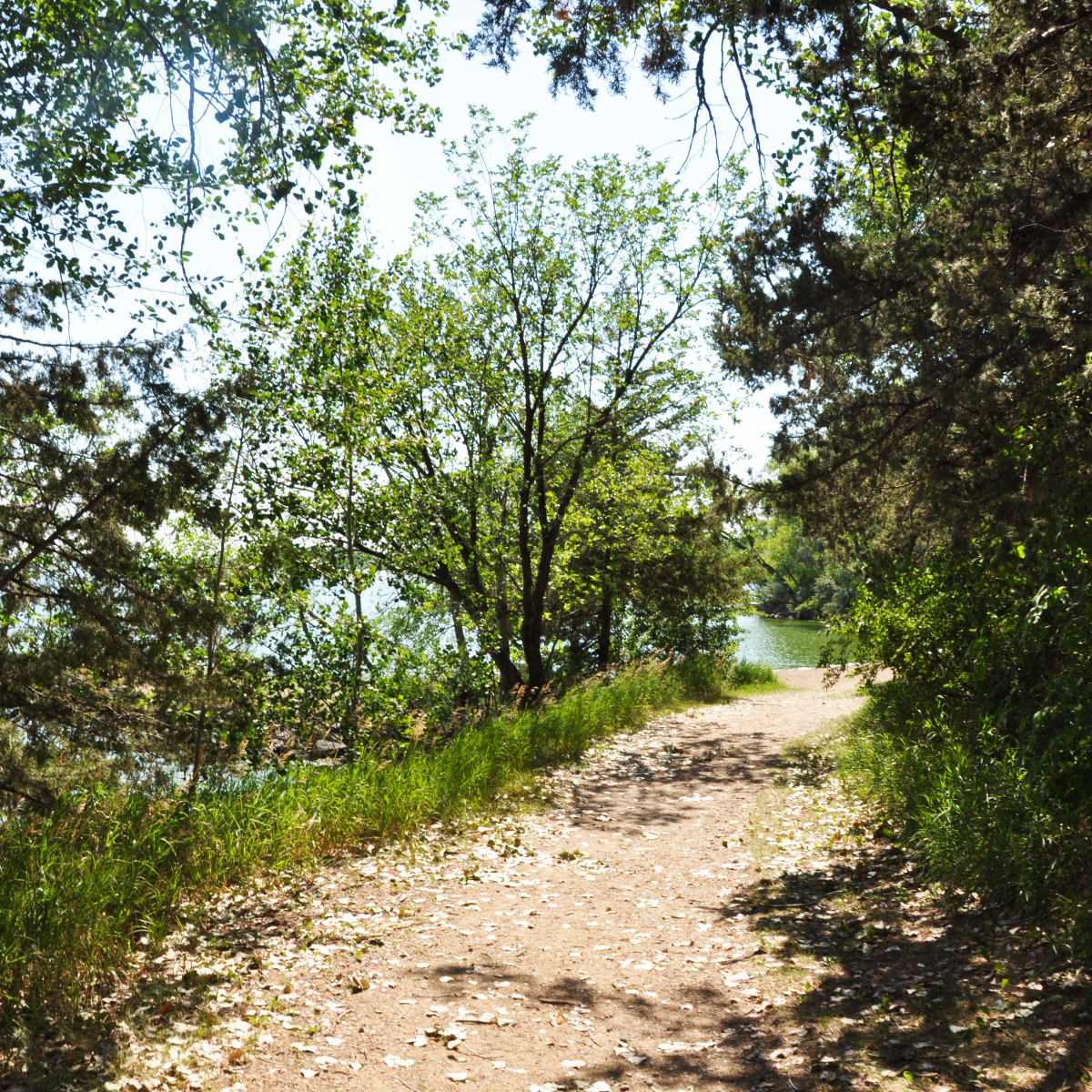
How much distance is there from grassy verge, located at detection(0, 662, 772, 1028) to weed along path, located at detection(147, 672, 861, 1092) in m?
0.38

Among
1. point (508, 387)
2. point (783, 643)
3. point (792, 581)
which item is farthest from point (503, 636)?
point (792, 581)

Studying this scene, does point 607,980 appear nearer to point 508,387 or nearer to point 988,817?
point 988,817

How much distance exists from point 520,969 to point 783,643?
40.6m

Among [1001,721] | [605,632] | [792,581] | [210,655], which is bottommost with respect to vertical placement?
[792,581]

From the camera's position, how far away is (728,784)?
32.6ft

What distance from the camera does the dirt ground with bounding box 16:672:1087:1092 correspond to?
3703 mm

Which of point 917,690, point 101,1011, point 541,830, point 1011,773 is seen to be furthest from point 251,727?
point 917,690

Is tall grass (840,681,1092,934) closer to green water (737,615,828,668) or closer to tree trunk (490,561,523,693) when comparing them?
tree trunk (490,561,523,693)

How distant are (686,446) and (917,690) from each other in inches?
395

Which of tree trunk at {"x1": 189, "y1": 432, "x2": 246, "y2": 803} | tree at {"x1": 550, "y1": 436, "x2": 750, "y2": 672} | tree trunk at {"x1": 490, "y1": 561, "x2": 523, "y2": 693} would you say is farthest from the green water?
tree trunk at {"x1": 189, "y1": 432, "x2": 246, "y2": 803}

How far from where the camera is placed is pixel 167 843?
17.7ft

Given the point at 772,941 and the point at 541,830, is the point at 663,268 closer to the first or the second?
the point at 541,830

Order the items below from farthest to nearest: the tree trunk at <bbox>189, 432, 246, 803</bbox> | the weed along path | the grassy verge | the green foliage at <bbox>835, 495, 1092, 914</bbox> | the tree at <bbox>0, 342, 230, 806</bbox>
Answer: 1. the tree trunk at <bbox>189, 432, 246, 803</bbox>
2. the tree at <bbox>0, 342, 230, 806</bbox>
3. the green foliage at <bbox>835, 495, 1092, 914</bbox>
4. the grassy verge
5. the weed along path

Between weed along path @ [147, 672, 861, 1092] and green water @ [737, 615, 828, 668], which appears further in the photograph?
green water @ [737, 615, 828, 668]
